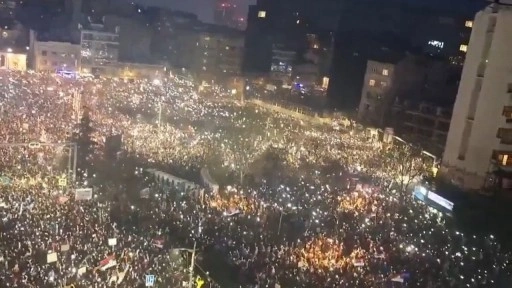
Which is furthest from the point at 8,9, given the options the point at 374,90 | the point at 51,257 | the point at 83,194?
the point at 51,257

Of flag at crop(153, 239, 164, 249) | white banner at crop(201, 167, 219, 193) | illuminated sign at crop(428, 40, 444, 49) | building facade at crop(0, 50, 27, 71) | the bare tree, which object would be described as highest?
illuminated sign at crop(428, 40, 444, 49)

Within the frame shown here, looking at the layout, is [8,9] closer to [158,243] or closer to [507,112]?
[158,243]

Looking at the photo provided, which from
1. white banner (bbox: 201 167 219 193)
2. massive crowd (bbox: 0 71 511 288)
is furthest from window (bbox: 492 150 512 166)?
white banner (bbox: 201 167 219 193)

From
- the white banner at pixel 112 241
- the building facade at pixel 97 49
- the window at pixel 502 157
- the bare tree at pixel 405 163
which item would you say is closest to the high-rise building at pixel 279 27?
the building facade at pixel 97 49

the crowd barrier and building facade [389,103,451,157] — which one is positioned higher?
building facade [389,103,451,157]

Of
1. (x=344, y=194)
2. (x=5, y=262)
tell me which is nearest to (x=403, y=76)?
(x=344, y=194)

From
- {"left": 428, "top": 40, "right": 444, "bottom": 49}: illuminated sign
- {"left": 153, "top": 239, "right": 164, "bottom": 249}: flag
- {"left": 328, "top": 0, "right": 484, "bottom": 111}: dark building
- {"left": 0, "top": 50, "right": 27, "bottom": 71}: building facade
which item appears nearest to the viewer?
{"left": 153, "top": 239, "right": 164, "bottom": 249}: flag

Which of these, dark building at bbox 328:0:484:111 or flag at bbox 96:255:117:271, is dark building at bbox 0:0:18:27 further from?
flag at bbox 96:255:117:271
